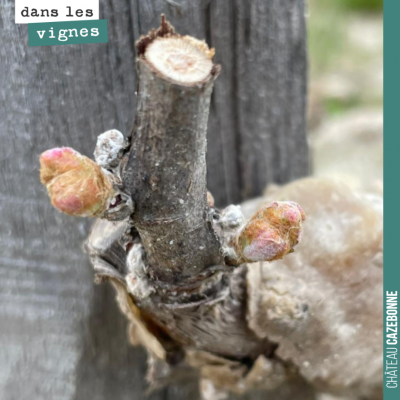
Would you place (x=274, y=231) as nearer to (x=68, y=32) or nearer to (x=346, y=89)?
(x=68, y=32)

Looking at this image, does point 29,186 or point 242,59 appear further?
point 242,59

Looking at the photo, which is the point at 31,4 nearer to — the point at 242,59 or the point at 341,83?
the point at 242,59

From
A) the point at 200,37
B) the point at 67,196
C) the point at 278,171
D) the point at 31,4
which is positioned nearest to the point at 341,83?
the point at 278,171

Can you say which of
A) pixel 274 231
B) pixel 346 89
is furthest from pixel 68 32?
pixel 346 89

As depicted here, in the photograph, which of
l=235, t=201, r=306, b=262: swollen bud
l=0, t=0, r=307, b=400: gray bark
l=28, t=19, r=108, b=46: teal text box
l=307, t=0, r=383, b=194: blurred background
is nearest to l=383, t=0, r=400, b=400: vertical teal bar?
l=0, t=0, r=307, b=400: gray bark

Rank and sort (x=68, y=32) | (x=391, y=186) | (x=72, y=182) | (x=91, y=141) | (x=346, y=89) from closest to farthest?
1. (x=72, y=182)
2. (x=68, y=32)
3. (x=91, y=141)
4. (x=391, y=186)
5. (x=346, y=89)

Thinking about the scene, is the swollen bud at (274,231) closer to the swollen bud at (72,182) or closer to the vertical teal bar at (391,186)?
the swollen bud at (72,182)

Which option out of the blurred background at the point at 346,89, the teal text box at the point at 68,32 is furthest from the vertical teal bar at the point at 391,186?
the blurred background at the point at 346,89
